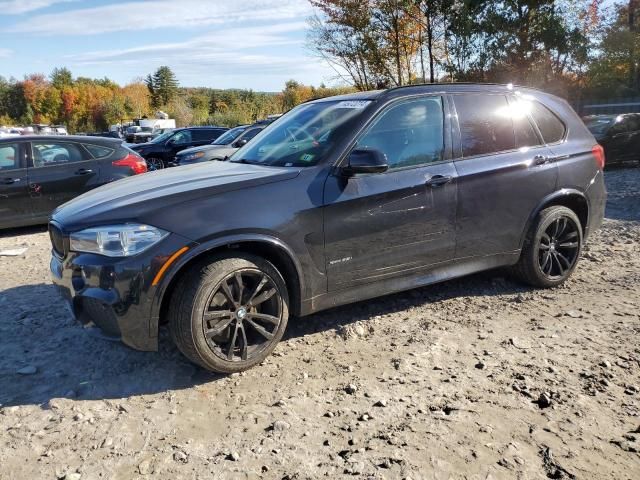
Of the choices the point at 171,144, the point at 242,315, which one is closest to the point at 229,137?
the point at 171,144

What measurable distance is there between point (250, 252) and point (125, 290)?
807 mm

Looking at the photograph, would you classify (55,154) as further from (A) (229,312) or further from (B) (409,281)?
(B) (409,281)

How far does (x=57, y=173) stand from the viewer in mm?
8359

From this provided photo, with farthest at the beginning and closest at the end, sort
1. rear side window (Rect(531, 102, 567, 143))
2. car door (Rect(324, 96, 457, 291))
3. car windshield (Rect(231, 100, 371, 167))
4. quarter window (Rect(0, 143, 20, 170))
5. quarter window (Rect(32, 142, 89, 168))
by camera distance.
→ quarter window (Rect(32, 142, 89, 168))
quarter window (Rect(0, 143, 20, 170))
rear side window (Rect(531, 102, 567, 143))
car windshield (Rect(231, 100, 371, 167))
car door (Rect(324, 96, 457, 291))

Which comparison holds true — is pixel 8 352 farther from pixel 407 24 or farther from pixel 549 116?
pixel 407 24

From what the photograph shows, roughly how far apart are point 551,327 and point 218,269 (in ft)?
8.40

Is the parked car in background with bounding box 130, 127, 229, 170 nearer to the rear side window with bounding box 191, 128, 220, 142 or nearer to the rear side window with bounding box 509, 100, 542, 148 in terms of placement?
the rear side window with bounding box 191, 128, 220, 142

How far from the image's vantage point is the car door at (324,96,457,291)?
3734 millimetres

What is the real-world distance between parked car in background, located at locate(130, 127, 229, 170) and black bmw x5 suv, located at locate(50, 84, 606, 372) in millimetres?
13309

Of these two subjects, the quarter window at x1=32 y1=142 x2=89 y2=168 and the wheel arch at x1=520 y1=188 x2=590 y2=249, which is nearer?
the wheel arch at x1=520 y1=188 x2=590 y2=249

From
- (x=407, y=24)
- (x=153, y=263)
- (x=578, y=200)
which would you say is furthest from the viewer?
(x=407, y=24)

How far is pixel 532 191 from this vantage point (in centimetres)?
461

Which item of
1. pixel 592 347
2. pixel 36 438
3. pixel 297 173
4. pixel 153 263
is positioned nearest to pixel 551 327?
pixel 592 347

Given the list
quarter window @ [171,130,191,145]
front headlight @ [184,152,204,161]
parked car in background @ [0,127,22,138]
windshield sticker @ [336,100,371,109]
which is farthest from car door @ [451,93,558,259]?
quarter window @ [171,130,191,145]
